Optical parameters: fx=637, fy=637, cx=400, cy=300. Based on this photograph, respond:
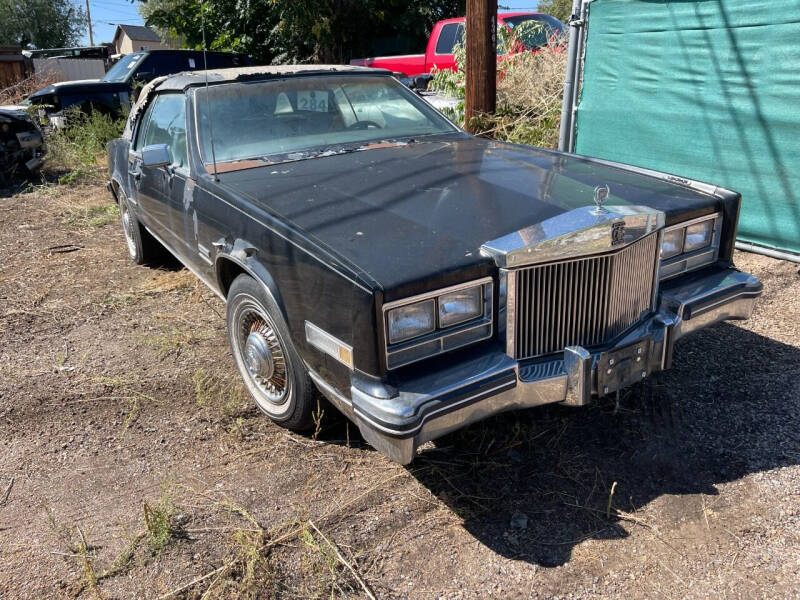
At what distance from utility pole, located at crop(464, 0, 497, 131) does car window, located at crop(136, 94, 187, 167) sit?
3130 millimetres

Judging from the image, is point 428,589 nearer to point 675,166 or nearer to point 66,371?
point 66,371

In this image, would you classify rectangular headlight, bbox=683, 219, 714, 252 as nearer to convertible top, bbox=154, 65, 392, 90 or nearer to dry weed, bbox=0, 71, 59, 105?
convertible top, bbox=154, 65, 392, 90

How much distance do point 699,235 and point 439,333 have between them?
5.16ft

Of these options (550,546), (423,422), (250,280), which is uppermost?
(250,280)

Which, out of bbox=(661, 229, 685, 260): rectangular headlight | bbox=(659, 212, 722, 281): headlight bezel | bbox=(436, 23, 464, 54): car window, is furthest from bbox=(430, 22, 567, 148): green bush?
bbox=(661, 229, 685, 260): rectangular headlight

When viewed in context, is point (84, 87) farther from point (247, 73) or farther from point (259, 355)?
point (259, 355)

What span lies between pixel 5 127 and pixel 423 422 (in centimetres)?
948

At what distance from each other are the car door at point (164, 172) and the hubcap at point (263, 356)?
3.30ft

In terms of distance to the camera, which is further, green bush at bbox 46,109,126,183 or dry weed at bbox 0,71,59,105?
dry weed at bbox 0,71,59,105

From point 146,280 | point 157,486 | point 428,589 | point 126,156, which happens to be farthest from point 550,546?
point 126,156

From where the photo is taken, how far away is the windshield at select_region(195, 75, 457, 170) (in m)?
3.67

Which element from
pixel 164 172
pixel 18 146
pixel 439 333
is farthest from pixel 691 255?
pixel 18 146

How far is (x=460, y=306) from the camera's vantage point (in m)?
2.44

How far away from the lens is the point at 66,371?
Answer: 12.9 feet
